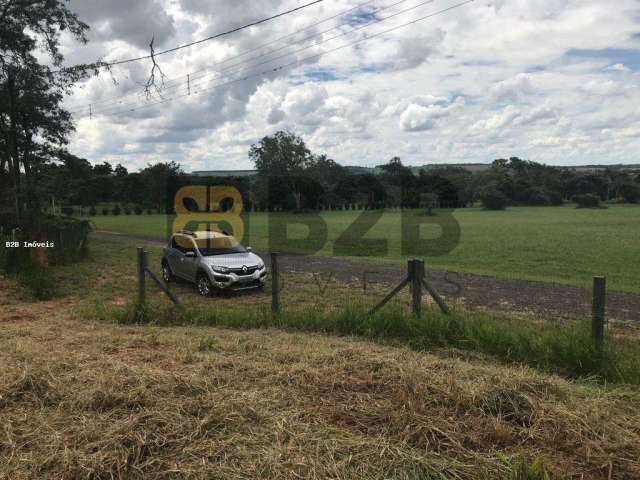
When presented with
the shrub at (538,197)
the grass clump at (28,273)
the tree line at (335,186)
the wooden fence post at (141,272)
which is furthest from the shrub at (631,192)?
the wooden fence post at (141,272)

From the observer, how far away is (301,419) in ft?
12.3

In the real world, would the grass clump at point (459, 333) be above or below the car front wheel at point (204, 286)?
above

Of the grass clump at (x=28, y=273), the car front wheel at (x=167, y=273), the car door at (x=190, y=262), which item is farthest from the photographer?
the car front wheel at (x=167, y=273)

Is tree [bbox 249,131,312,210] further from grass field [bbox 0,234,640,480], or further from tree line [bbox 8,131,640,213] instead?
grass field [bbox 0,234,640,480]

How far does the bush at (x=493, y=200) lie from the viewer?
84000 mm

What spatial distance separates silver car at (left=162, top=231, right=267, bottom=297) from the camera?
505 inches

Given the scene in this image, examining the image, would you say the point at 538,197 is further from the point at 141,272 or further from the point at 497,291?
the point at 141,272

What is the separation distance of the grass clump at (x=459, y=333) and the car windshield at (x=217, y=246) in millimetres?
4726

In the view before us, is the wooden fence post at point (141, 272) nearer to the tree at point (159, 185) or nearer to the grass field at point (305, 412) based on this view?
the grass field at point (305, 412)

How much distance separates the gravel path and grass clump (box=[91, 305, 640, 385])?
192 centimetres

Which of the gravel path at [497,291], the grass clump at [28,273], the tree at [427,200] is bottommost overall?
the gravel path at [497,291]

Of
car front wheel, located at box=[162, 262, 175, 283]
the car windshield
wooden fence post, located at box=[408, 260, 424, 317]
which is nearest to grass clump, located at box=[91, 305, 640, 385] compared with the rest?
wooden fence post, located at box=[408, 260, 424, 317]

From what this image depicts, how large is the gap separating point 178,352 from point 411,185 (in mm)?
80506

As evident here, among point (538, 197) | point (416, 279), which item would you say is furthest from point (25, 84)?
point (538, 197)
